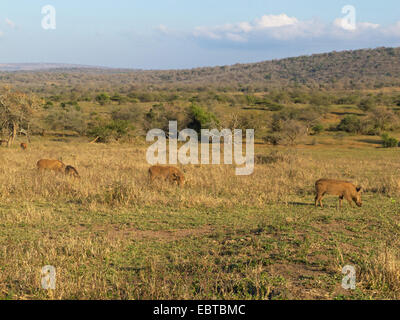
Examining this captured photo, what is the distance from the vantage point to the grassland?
470cm

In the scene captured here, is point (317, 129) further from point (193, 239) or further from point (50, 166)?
point (193, 239)

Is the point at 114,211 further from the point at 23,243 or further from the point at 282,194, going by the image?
the point at 282,194

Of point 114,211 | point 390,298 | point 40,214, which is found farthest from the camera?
point 114,211

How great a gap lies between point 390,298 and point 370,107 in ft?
Result: 139

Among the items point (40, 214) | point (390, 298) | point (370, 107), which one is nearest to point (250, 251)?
point (390, 298)

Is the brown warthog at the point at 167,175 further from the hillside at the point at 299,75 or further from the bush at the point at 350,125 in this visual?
the hillside at the point at 299,75

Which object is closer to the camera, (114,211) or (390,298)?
(390,298)
